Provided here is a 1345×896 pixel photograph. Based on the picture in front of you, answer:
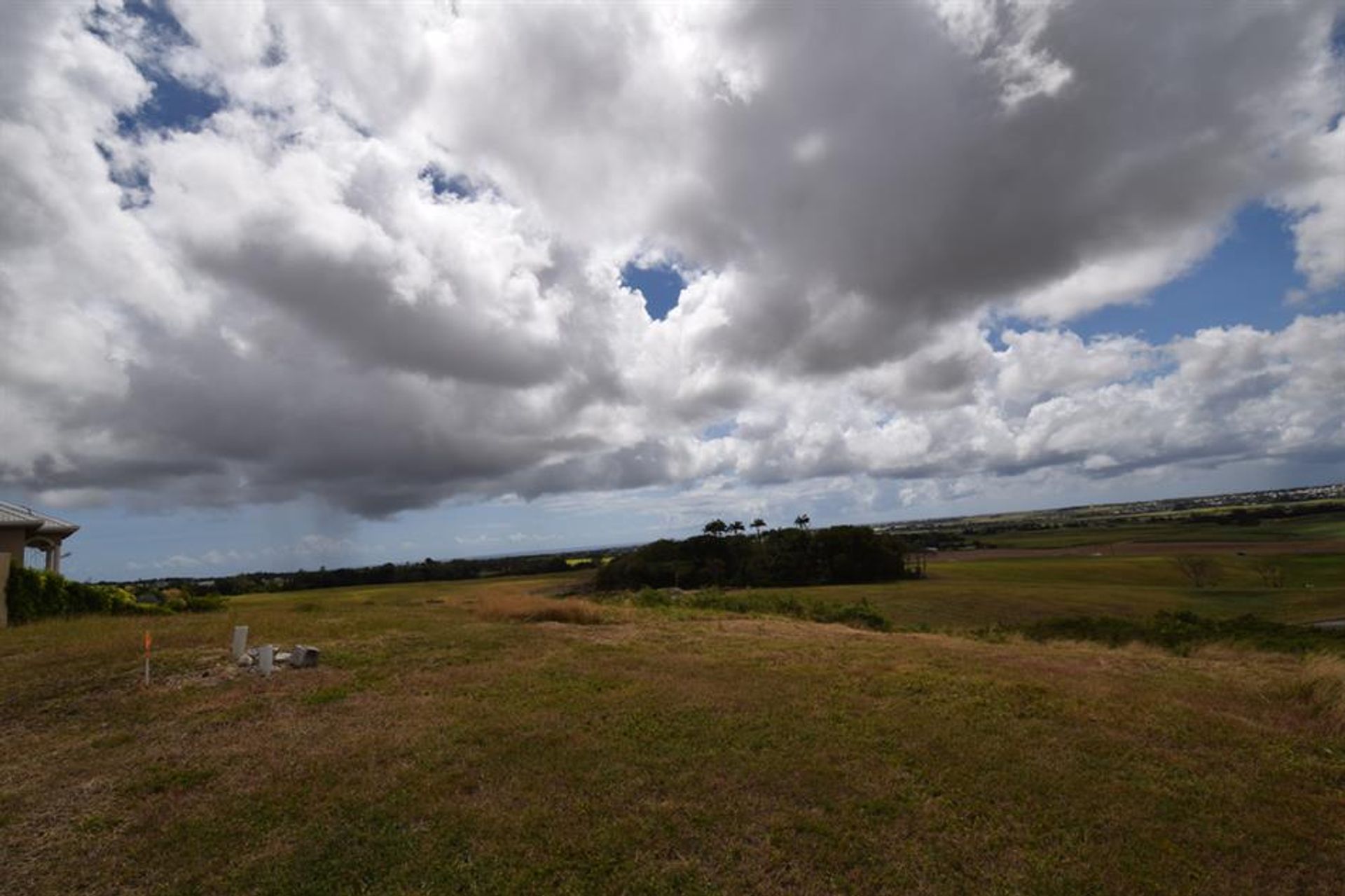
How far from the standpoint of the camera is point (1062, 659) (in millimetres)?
19625

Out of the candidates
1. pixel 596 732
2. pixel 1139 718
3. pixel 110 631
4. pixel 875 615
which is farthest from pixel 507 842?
pixel 875 615

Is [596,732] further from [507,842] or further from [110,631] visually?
[110,631]

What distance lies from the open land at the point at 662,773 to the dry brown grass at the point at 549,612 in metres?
9.34

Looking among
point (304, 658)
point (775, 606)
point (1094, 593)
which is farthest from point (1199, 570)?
point (304, 658)

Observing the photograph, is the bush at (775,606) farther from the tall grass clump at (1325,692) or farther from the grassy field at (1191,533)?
the grassy field at (1191,533)

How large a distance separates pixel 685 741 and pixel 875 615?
32872 millimetres

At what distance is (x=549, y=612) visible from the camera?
96.3 ft

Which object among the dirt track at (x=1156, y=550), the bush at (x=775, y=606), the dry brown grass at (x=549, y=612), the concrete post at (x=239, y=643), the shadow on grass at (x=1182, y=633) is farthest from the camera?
the dirt track at (x=1156, y=550)

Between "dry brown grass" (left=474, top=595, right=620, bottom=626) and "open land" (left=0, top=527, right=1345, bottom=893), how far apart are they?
9338mm

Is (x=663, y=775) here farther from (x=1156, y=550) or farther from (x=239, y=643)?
(x=1156, y=550)

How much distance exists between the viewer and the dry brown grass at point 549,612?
28062 millimetres

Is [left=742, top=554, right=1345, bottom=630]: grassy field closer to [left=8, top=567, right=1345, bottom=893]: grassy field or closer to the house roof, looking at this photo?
[left=8, top=567, right=1345, bottom=893]: grassy field

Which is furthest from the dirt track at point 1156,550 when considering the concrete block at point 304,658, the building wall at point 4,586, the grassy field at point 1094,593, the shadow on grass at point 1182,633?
the building wall at point 4,586

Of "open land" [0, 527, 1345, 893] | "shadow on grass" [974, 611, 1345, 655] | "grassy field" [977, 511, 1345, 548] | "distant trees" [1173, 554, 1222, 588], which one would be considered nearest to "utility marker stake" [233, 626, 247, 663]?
"open land" [0, 527, 1345, 893]
